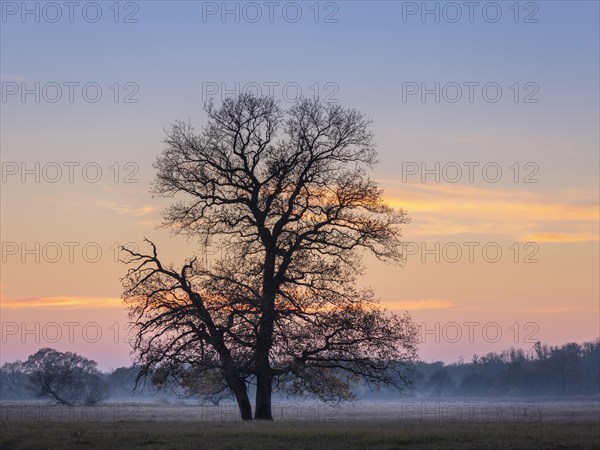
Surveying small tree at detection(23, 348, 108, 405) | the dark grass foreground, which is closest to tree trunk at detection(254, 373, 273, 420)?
the dark grass foreground

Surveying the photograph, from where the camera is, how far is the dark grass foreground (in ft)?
104

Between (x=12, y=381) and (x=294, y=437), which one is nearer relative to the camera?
(x=294, y=437)

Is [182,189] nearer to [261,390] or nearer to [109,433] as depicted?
[261,390]

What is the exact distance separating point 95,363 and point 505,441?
10527 cm

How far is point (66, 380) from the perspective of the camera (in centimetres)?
9856

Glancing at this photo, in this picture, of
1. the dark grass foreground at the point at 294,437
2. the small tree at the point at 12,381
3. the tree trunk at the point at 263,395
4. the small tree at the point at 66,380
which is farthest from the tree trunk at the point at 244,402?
the small tree at the point at 12,381

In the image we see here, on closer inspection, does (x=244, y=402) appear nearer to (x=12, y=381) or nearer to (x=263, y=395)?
(x=263, y=395)

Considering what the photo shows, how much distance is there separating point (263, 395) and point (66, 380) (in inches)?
2368

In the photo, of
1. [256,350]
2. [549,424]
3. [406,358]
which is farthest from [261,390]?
[549,424]

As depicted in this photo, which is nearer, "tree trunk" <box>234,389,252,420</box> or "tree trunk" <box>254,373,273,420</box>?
"tree trunk" <box>254,373,273,420</box>

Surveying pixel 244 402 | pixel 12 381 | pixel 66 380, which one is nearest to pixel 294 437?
pixel 244 402

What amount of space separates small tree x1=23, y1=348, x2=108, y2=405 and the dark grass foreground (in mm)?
49569

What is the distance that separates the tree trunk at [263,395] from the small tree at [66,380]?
4336cm

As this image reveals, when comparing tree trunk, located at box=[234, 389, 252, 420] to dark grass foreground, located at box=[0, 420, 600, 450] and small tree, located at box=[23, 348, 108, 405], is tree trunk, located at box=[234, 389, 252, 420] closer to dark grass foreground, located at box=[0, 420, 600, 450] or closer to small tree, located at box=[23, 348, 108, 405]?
dark grass foreground, located at box=[0, 420, 600, 450]
